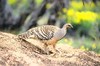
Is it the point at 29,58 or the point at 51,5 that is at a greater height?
the point at 51,5

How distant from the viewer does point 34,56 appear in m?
11.8

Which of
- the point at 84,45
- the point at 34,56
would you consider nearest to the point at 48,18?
the point at 84,45

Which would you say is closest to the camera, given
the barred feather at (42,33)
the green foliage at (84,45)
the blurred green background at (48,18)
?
the barred feather at (42,33)

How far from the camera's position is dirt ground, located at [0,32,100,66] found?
11383 mm

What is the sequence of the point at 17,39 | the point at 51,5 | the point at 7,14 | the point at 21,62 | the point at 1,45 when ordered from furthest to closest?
the point at 7,14 → the point at 51,5 → the point at 17,39 → the point at 1,45 → the point at 21,62

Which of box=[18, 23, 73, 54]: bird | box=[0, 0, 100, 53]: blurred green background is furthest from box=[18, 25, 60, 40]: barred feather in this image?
box=[0, 0, 100, 53]: blurred green background

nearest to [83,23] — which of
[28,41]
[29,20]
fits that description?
[29,20]

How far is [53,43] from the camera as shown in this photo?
12734mm

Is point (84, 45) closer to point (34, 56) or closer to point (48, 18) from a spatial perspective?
point (48, 18)

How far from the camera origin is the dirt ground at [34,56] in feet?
37.3

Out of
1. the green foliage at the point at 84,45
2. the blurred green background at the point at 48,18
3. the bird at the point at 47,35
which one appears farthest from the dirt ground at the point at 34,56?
the blurred green background at the point at 48,18

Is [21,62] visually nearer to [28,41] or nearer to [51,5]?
[28,41]

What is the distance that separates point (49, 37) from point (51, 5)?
9480 millimetres

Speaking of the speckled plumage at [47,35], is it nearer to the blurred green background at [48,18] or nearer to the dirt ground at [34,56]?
the dirt ground at [34,56]
